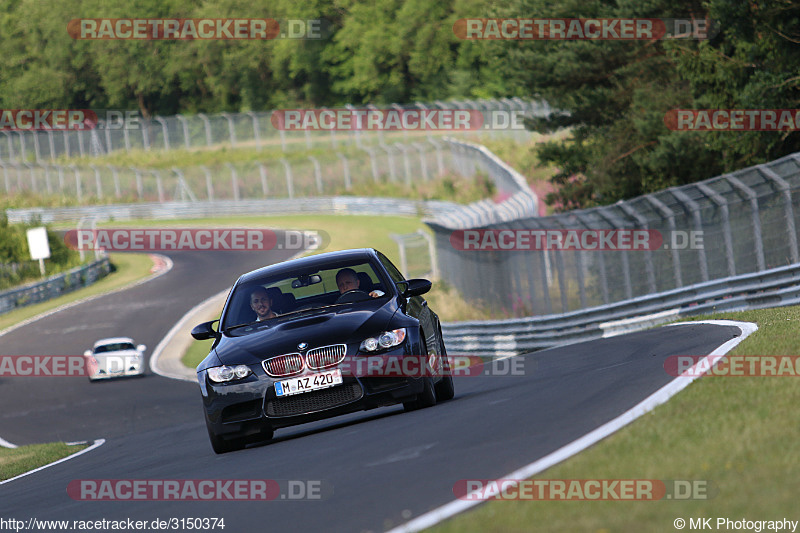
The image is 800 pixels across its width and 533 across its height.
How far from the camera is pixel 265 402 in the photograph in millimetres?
9984

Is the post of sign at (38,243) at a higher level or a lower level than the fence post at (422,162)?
lower

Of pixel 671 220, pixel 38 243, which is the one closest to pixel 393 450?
pixel 671 220

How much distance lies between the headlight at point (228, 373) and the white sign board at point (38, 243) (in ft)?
131

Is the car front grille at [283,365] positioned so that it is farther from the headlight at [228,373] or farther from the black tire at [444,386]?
the black tire at [444,386]

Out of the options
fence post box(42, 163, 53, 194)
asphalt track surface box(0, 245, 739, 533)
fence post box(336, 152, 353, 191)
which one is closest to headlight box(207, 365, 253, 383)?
asphalt track surface box(0, 245, 739, 533)

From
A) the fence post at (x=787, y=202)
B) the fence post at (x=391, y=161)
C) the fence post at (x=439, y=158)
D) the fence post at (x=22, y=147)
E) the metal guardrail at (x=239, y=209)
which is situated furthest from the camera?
the fence post at (x=22, y=147)

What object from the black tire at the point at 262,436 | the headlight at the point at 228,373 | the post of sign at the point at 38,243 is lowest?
the black tire at the point at 262,436

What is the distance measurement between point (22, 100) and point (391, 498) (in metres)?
106

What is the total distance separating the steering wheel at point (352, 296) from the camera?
11.0 m

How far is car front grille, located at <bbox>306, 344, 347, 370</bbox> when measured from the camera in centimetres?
994

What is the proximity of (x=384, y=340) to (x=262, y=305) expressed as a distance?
1507 mm

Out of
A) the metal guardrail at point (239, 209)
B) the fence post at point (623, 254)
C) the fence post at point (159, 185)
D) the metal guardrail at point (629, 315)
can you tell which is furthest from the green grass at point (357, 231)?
the fence post at point (623, 254)

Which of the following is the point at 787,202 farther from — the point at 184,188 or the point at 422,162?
the point at 184,188

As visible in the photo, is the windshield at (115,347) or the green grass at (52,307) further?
the windshield at (115,347)
